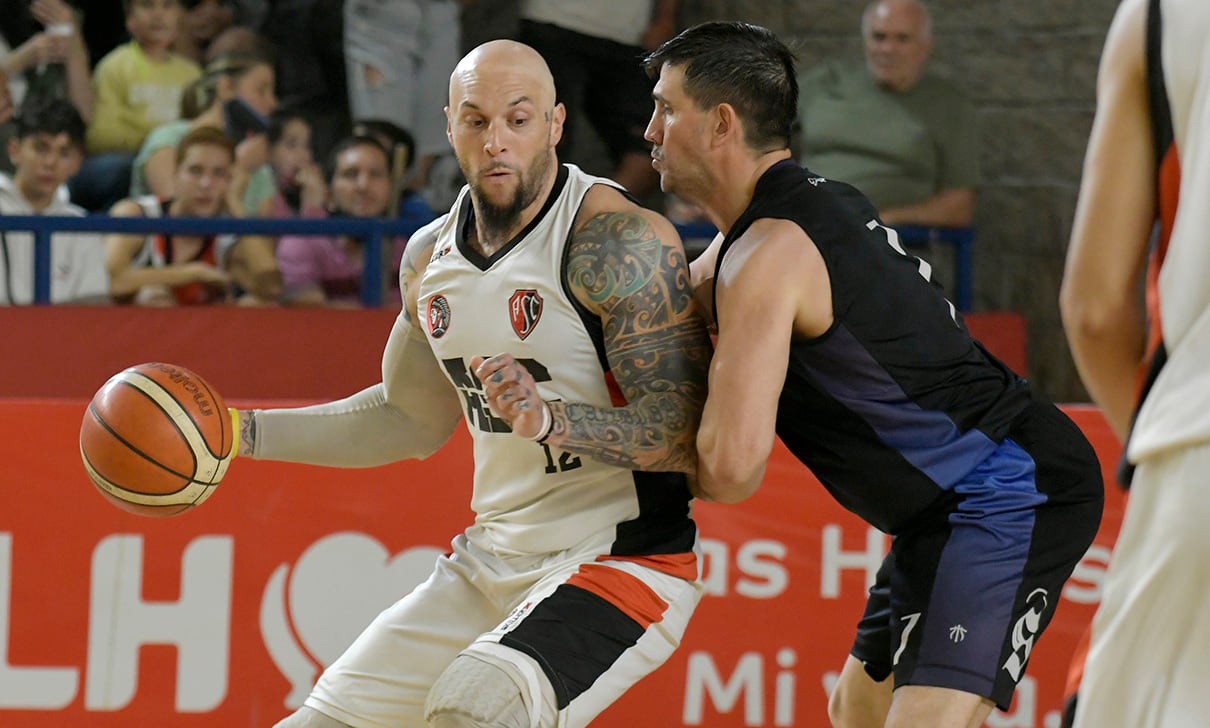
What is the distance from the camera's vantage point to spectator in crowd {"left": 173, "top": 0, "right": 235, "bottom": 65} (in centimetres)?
816

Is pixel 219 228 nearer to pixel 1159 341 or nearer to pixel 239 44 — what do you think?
pixel 239 44

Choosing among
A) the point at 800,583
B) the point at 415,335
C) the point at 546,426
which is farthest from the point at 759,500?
the point at 546,426

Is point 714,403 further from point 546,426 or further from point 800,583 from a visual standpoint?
point 800,583

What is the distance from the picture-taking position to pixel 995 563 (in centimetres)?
340

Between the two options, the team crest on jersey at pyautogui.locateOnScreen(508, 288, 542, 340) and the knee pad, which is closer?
the knee pad

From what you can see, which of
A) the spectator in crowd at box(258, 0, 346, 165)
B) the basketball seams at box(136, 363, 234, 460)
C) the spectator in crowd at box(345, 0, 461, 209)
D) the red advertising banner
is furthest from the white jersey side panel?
the spectator in crowd at box(258, 0, 346, 165)

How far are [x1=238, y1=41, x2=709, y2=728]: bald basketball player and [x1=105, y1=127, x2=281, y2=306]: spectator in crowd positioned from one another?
3.63m

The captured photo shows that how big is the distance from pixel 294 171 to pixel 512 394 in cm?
485

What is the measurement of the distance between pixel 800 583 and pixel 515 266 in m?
1.98

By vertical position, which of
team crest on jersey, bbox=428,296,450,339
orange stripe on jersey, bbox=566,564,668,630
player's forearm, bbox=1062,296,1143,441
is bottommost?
orange stripe on jersey, bbox=566,564,668,630

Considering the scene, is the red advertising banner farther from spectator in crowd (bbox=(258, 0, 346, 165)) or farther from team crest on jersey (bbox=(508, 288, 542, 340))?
spectator in crowd (bbox=(258, 0, 346, 165))

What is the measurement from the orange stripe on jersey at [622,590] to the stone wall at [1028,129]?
5208 mm

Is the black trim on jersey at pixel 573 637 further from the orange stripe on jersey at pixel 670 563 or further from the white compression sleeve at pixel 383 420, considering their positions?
the white compression sleeve at pixel 383 420

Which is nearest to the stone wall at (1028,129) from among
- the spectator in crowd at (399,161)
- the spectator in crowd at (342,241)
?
the spectator in crowd at (399,161)
